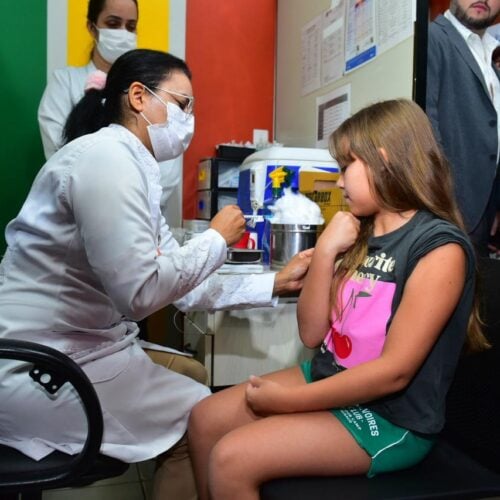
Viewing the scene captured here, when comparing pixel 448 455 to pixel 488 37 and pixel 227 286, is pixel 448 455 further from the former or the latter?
pixel 488 37

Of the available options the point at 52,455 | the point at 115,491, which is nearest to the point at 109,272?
the point at 52,455

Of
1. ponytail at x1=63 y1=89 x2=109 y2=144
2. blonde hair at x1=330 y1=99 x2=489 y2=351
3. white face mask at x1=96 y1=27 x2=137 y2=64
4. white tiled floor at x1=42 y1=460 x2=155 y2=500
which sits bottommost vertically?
white tiled floor at x1=42 y1=460 x2=155 y2=500

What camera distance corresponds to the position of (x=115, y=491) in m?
1.71

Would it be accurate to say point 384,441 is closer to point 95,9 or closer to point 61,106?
point 61,106

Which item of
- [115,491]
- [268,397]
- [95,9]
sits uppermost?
[95,9]

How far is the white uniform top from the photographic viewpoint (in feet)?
7.17

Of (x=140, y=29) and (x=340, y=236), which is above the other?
(x=140, y=29)

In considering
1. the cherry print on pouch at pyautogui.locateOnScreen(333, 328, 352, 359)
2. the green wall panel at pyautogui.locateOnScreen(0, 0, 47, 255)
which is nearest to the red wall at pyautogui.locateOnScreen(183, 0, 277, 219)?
the green wall panel at pyautogui.locateOnScreen(0, 0, 47, 255)

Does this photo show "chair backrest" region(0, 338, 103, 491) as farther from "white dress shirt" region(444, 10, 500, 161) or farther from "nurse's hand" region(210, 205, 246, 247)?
"white dress shirt" region(444, 10, 500, 161)

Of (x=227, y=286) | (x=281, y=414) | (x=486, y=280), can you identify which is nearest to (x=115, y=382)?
(x=281, y=414)

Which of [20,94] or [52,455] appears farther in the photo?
[20,94]

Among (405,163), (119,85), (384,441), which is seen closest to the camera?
(384,441)

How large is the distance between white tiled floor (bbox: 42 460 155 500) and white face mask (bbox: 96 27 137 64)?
65.5 inches

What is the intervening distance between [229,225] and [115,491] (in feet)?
3.56
